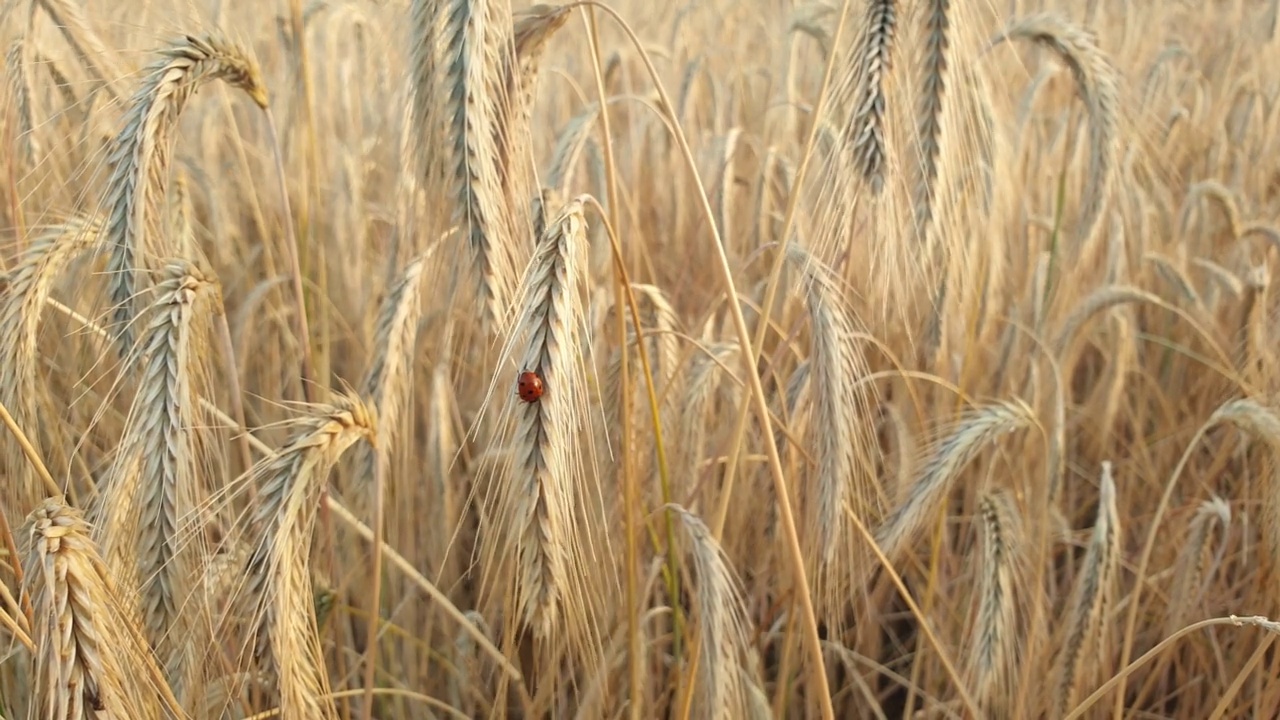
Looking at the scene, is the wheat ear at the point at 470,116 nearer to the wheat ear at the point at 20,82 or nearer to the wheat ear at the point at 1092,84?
the wheat ear at the point at 20,82

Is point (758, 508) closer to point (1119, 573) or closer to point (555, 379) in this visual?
point (1119, 573)

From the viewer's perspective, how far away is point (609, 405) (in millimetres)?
1788

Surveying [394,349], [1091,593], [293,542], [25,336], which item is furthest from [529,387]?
[1091,593]

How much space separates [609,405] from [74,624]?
104cm

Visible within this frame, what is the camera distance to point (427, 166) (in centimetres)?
132

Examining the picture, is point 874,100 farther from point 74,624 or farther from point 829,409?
point 74,624

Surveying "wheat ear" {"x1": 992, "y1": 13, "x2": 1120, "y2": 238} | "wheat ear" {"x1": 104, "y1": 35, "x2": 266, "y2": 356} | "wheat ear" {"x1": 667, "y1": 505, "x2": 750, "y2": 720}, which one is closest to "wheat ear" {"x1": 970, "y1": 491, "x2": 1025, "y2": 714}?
"wheat ear" {"x1": 667, "y1": 505, "x2": 750, "y2": 720}

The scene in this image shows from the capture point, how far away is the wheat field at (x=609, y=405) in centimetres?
118

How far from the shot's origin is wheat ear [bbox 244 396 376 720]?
1.05m

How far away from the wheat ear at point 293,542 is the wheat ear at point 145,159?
393 mm

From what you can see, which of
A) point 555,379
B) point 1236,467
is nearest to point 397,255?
point 555,379

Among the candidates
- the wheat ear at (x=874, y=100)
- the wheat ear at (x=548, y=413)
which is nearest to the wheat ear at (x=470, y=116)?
the wheat ear at (x=548, y=413)

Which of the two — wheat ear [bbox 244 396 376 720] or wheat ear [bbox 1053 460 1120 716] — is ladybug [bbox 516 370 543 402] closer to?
wheat ear [bbox 244 396 376 720]

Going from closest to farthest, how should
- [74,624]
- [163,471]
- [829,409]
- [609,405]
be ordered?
[74,624], [163,471], [829,409], [609,405]
